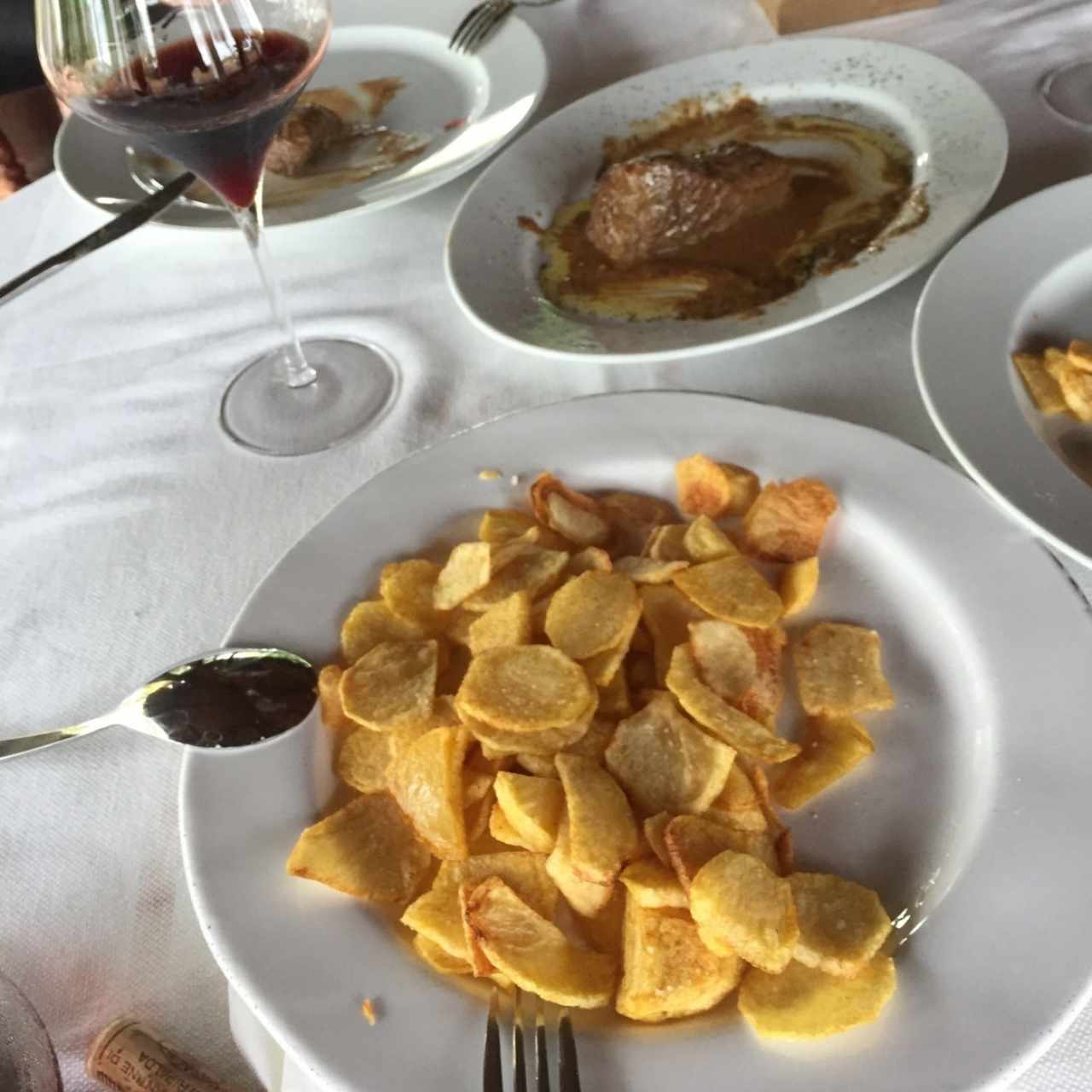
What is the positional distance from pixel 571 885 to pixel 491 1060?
4.2 inches

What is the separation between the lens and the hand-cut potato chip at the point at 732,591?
698 mm

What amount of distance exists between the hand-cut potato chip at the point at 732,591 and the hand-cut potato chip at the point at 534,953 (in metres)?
0.24

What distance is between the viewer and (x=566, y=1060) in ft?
1.73

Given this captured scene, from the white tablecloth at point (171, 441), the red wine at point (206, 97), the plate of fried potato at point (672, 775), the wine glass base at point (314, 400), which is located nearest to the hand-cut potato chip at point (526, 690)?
the plate of fried potato at point (672, 775)

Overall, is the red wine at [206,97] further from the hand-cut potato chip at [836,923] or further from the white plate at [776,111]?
the hand-cut potato chip at [836,923]

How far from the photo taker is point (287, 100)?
86 cm

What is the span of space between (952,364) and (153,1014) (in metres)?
0.75

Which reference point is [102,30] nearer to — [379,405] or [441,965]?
[379,405]

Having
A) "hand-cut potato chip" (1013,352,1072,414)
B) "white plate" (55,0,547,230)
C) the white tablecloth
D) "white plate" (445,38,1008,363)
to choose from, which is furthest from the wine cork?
"white plate" (55,0,547,230)

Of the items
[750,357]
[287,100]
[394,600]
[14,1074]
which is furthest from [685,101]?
[14,1074]

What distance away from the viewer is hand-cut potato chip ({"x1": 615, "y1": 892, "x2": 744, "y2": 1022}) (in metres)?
0.54

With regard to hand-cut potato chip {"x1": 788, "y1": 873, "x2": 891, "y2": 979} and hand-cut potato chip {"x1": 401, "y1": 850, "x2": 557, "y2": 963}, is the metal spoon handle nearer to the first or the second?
hand-cut potato chip {"x1": 401, "y1": 850, "x2": 557, "y2": 963}

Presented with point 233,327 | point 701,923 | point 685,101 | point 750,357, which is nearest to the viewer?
point 701,923

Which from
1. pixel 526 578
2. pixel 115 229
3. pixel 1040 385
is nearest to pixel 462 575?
pixel 526 578
